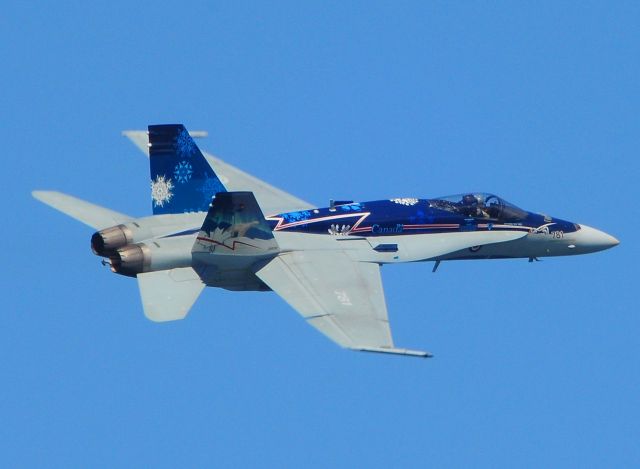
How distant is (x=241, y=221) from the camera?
139 feet

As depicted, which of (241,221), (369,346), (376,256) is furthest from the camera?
(376,256)

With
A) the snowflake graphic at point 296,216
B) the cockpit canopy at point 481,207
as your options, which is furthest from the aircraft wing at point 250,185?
the cockpit canopy at point 481,207

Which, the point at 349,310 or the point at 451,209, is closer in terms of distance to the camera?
the point at 349,310

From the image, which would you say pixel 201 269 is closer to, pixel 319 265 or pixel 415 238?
pixel 319 265

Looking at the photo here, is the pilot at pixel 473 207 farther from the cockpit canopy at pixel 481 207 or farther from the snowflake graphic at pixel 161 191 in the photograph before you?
the snowflake graphic at pixel 161 191

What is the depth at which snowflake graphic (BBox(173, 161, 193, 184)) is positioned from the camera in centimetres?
4544

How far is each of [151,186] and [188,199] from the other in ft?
3.18

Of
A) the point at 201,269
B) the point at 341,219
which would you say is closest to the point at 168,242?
the point at 201,269

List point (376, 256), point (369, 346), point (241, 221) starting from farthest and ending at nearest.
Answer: point (376, 256), point (241, 221), point (369, 346)

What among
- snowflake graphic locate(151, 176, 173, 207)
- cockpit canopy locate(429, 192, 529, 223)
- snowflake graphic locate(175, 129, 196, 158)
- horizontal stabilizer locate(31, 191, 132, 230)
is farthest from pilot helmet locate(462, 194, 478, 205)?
horizontal stabilizer locate(31, 191, 132, 230)

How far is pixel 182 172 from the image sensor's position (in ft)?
149

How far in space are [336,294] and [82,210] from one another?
7.42 m

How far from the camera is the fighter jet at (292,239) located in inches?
1649

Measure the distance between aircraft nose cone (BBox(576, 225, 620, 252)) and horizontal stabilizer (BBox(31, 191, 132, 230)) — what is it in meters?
12.0
